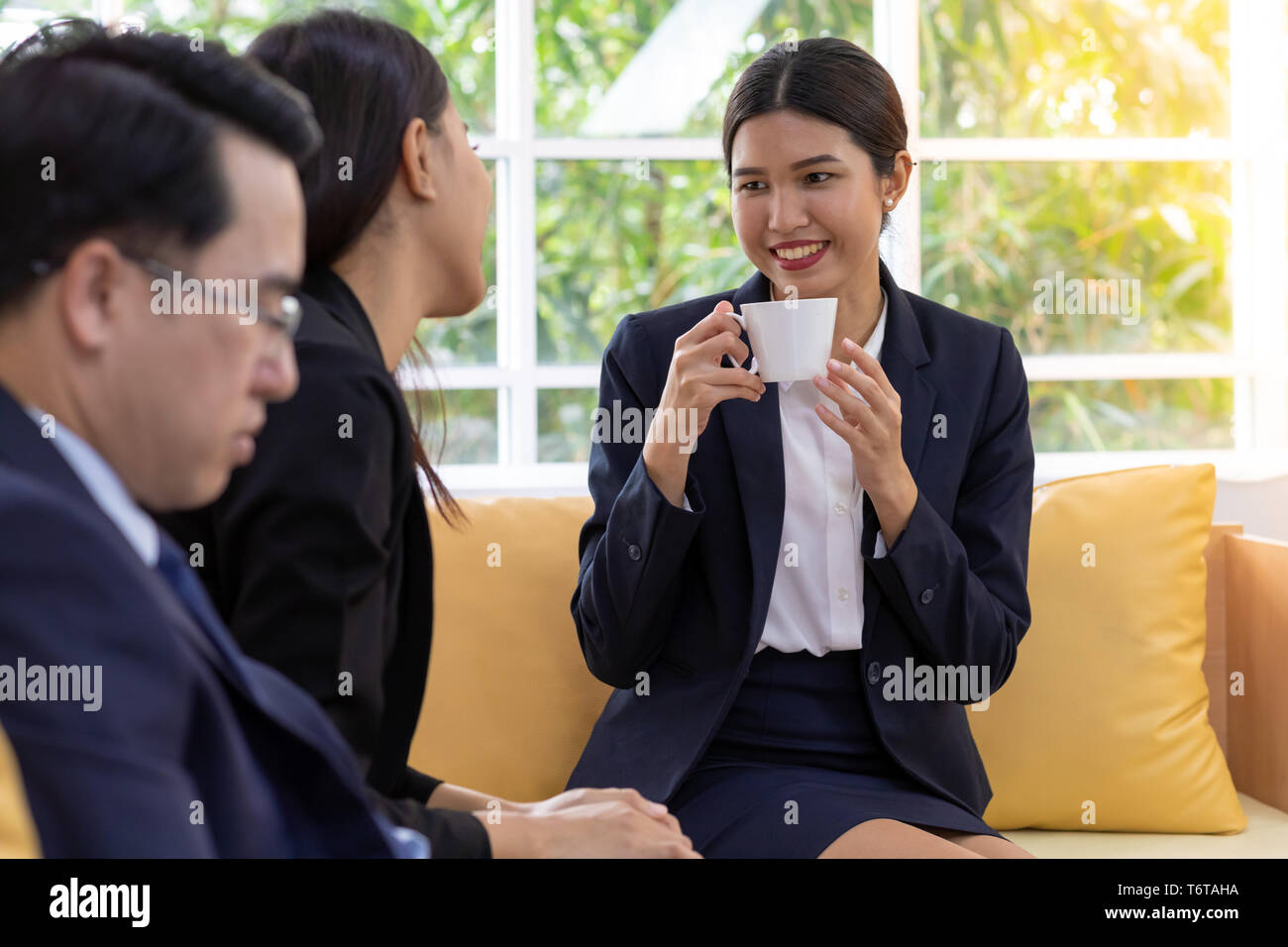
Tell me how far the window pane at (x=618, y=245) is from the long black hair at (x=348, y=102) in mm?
1774

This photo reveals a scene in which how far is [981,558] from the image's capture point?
1.68m

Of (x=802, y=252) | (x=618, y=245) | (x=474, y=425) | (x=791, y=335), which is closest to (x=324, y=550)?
(x=791, y=335)

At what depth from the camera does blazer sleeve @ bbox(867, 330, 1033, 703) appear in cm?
154

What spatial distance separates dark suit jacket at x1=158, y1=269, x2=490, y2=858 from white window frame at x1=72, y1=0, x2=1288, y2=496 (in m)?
1.74

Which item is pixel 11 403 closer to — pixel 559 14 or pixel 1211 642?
pixel 1211 642

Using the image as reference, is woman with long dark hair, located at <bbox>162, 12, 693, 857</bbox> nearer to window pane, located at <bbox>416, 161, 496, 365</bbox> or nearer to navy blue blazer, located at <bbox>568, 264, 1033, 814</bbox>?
Answer: navy blue blazer, located at <bbox>568, 264, 1033, 814</bbox>

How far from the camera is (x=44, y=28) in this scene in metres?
0.92

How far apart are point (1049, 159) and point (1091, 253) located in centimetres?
26

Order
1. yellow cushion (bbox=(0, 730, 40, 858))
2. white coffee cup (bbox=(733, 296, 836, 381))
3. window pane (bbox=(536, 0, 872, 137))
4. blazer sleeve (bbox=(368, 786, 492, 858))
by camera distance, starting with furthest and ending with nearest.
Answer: window pane (bbox=(536, 0, 872, 137))
white coffee cup (bbox=(733, 296, 836, 381))
blazer sleeve (bbox=(368, 786, 492, 858))
yellow cushion (bbox=(0, 730, 40, 858))

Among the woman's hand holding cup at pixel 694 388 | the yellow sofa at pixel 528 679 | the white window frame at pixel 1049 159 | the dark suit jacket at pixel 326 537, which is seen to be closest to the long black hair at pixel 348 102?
the dark suit jacket at pixel 326 537

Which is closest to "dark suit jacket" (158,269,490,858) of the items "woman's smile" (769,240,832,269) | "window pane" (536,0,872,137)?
"woman's smile" (769,240,832,269)

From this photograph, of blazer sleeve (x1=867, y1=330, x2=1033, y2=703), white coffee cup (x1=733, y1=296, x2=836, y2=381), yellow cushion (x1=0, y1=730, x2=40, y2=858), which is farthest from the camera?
blazer sleeve (x1=867, y1=330, x2=1033, y2=703)
